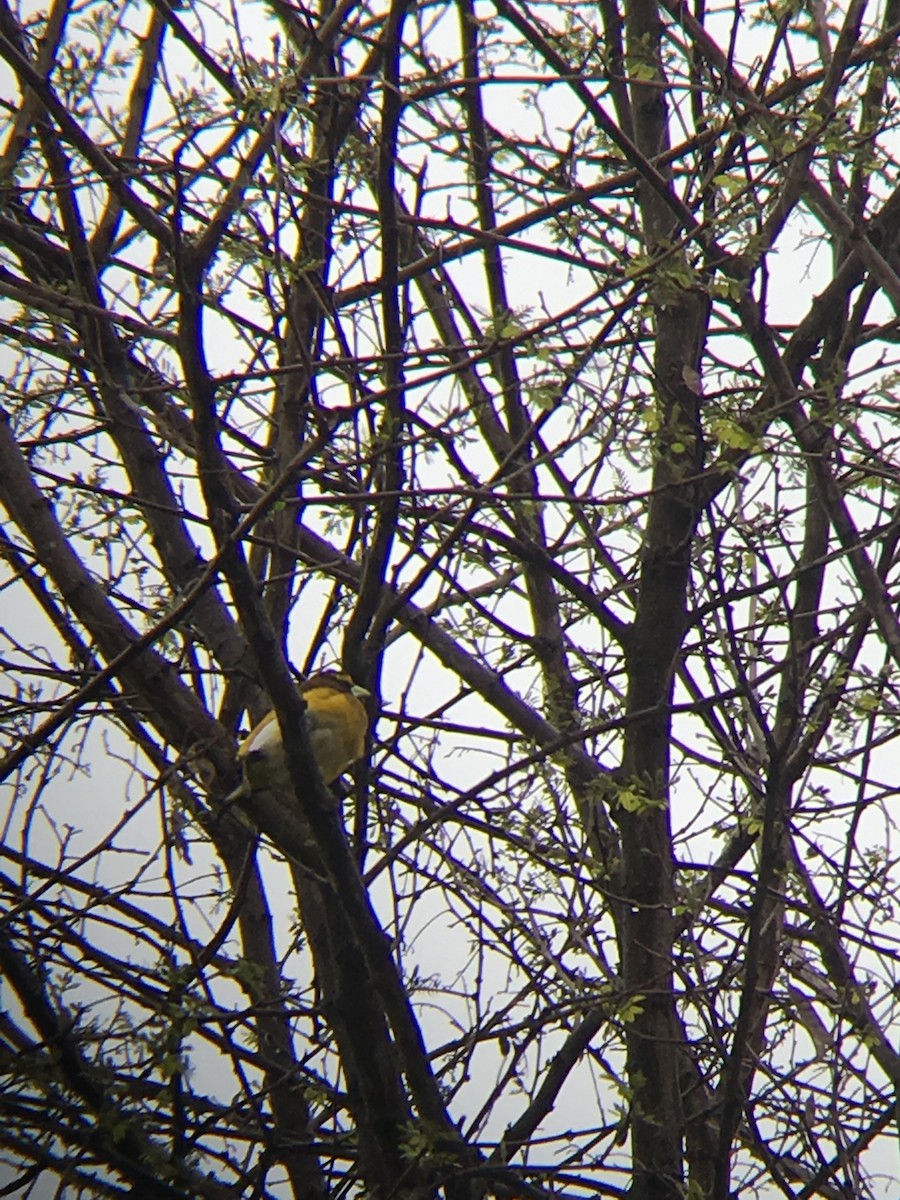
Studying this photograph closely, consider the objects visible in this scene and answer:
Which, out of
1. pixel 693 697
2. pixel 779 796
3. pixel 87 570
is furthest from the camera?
pixel 693 697

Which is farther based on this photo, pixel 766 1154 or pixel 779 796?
pixel 766 1154

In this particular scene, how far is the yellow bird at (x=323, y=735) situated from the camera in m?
3.47

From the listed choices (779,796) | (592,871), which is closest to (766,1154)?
(592,871)

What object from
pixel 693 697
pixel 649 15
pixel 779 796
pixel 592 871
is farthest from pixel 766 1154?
pixel 649 15

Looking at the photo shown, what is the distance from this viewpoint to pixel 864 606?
130 inches

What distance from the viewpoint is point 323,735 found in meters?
3.87

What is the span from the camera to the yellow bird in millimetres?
3469

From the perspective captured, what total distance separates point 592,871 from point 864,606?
102 cm

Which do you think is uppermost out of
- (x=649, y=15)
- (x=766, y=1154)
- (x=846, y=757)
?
(x=649, y=15)

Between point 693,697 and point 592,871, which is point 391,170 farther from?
point 693,697

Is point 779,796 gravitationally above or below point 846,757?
below

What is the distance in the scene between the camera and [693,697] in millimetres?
4230

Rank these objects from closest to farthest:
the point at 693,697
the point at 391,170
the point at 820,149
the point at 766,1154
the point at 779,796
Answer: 1. the point at 391,170
2. the point at 779,796
3. the point at 820,149
4. the point at 766,1154
5. the point at 693,697

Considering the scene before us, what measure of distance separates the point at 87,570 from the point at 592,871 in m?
1.69
